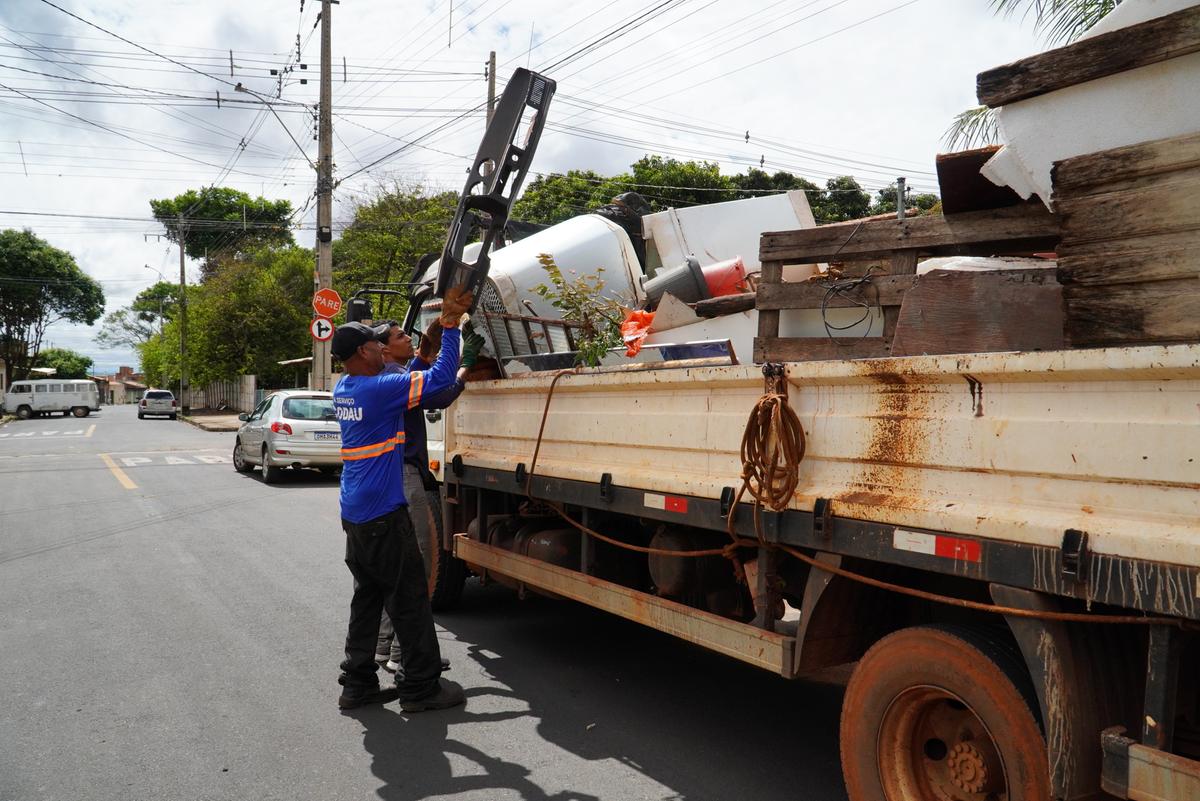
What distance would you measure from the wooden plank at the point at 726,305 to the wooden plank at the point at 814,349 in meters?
0.78

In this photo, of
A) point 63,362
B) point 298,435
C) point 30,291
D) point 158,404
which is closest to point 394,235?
point 298,435

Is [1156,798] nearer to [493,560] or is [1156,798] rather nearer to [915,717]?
[915,717]

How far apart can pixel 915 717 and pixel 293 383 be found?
44.5m

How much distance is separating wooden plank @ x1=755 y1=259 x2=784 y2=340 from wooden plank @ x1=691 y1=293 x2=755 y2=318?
67cm

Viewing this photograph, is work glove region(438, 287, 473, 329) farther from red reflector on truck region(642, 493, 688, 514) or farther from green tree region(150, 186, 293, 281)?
green tree region(150, 186, 293, 281)

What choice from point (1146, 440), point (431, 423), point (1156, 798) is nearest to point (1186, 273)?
point (1146, 440)

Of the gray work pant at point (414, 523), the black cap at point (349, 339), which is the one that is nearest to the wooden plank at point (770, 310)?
the black cap at point (349, 339)

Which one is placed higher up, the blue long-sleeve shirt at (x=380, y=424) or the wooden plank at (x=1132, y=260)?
the wooden plank at (x=1132, y=260)

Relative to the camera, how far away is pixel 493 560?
5.58 meters

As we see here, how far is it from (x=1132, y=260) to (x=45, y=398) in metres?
53.3

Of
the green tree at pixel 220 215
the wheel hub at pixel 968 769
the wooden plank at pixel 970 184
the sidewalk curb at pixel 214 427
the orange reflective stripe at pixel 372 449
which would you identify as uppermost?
the green tree at pixel 220 215

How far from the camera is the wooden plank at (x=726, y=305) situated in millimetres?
4633

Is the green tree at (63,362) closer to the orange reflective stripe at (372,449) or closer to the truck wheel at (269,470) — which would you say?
the truck wheel at (269,470)

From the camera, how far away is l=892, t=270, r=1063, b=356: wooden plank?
9.39ft
